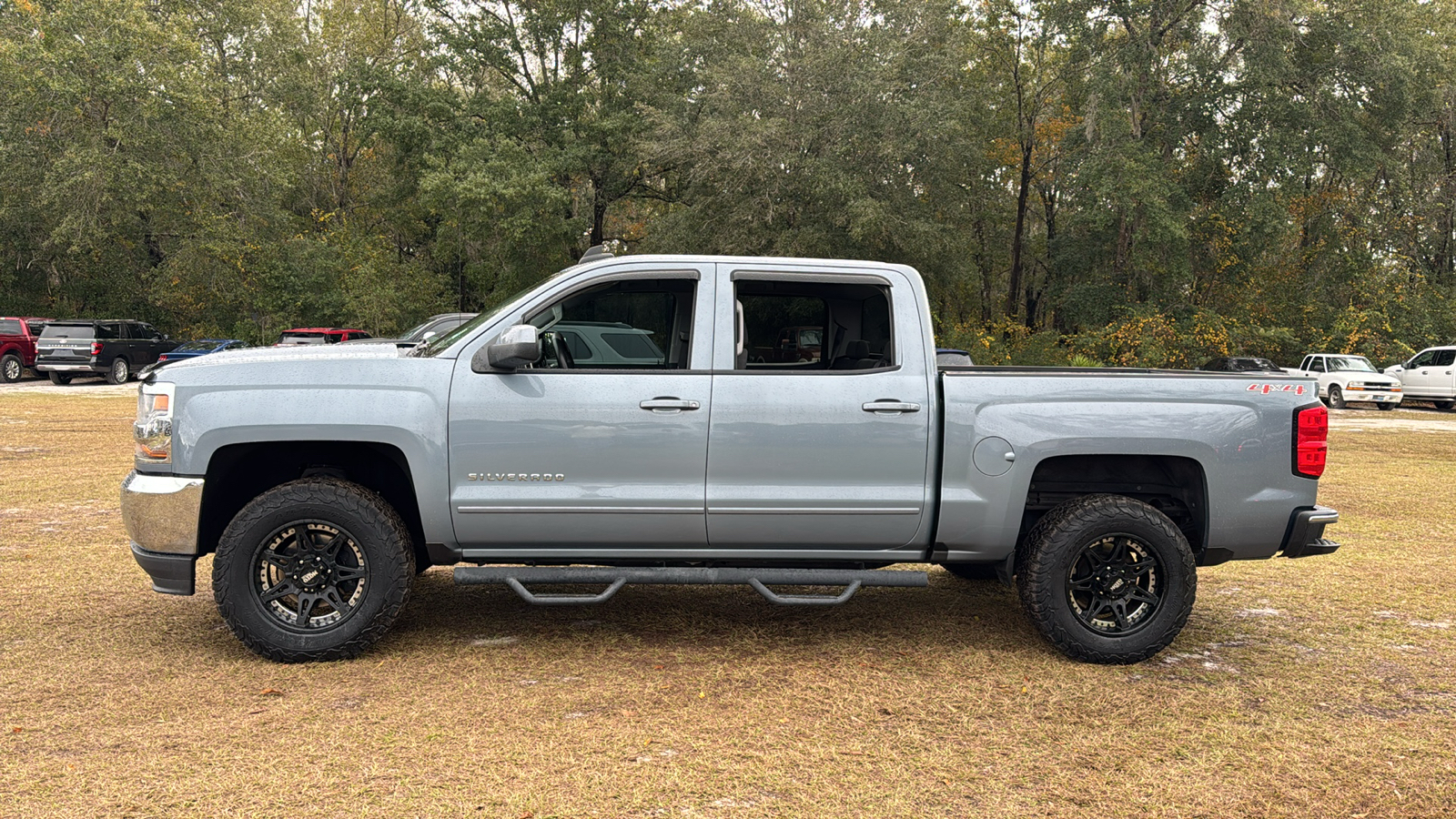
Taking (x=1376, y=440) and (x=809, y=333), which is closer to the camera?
(x=809, y=333)

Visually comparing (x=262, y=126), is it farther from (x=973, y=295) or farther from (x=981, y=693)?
(x=981, y=693)

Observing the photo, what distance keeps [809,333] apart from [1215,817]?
3.02 metres

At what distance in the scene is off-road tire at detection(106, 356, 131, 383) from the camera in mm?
28938

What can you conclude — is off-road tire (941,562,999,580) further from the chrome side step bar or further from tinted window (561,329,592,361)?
tinted window (561,329,592,361)

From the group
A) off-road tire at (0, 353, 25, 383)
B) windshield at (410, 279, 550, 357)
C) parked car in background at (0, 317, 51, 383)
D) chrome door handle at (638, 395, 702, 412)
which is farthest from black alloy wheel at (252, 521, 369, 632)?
off-road tire at (0, 353, 25, 383)

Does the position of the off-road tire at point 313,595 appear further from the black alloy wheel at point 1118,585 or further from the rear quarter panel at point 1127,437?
the black alloy wheel at point 1118,585

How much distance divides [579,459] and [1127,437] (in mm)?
2661

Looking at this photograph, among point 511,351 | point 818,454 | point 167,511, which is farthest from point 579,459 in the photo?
point 167,511

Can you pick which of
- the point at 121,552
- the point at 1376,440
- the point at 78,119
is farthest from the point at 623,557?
the point at 78,119

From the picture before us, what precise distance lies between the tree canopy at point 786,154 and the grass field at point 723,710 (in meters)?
25.7

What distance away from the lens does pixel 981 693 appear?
474 cm

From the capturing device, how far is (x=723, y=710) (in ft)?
14.7

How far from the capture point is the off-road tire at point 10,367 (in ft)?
93.7

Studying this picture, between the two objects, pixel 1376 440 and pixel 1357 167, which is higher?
pixel 1357 167
